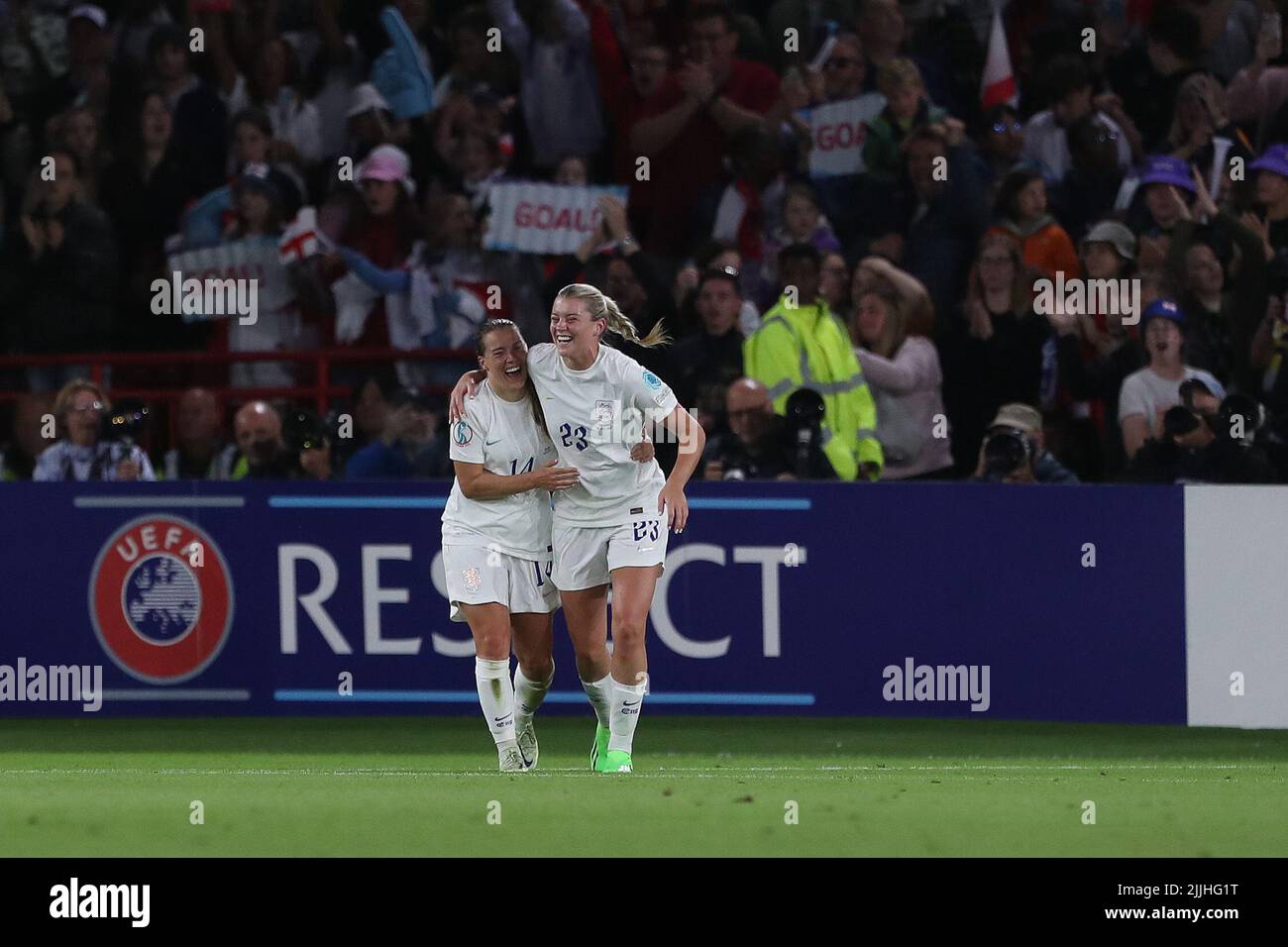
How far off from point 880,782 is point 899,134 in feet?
20.3

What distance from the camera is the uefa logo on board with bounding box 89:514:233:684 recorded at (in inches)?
512

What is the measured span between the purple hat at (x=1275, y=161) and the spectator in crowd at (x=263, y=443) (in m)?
6.32

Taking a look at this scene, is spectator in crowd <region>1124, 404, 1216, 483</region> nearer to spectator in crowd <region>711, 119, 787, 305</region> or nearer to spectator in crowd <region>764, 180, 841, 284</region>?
spectator in crowd <region>764, 180, 841, 284</region>

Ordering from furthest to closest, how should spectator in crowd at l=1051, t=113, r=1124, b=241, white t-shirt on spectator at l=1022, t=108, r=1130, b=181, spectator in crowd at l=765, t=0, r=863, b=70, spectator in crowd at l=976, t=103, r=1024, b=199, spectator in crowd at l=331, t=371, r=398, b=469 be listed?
spectator in crowd at l=765, t=0, r=863, b=70 → white t-shirt on spectator at l=1022, t=108, r=1130, b=181 → spectator in crowd at l=976, t=103, r=1024, b=199 → spectator in crowd at l=1051, t=113, r=1124, b=241 → spectator in crowd at l=331, t=371, r=398, b=469

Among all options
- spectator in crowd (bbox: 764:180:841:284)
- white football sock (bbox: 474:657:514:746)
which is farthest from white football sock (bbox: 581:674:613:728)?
spectator in crowd (bbox: 764:180:841:284)

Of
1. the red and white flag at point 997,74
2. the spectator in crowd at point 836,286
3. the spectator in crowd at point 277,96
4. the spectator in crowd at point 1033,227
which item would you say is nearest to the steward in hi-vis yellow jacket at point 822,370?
the spectator in crowd at point 836,286

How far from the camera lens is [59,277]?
51.5 ft

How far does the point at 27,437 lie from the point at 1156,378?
7.47 meters

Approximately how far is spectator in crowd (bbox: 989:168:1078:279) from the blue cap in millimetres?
840

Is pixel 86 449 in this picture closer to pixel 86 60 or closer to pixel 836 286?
pixel 86 60

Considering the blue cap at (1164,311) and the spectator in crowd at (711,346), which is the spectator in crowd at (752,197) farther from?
the blue cap at (1164,311)

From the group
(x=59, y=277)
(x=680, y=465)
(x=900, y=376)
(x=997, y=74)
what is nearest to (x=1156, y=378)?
(x=900, y=376)

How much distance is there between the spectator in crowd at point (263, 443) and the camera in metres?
13.7

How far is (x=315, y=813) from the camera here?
8.45 metres
